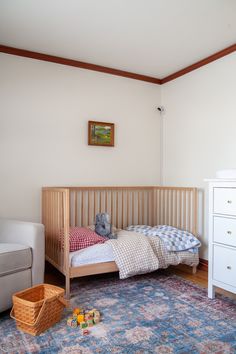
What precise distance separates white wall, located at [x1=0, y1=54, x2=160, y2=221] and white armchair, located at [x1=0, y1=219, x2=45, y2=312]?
77 centimetres

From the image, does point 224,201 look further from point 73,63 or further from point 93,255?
point 73,63

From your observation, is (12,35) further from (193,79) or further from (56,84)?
(193,79)

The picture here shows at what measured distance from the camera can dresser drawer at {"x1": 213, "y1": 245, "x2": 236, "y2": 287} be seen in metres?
2.23

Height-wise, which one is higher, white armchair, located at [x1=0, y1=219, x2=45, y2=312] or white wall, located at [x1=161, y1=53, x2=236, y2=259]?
white wall, located at [x1=161, y1=53, x2=236, y2=259]

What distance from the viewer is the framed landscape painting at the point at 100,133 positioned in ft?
11.3

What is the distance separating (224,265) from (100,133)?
6.48 ft

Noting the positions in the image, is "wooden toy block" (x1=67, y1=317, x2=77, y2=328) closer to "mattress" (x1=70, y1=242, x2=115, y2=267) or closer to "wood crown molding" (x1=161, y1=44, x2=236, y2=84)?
"mattress" (x1=70, y1=242, x2=115, y2=267)

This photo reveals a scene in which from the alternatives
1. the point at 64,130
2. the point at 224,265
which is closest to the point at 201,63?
the point at 64,130

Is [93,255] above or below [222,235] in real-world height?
below

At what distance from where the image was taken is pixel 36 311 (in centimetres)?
180

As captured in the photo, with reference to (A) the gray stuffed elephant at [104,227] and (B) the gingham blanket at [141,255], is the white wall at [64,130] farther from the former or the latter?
(B) the gingham blanket at [141,255]

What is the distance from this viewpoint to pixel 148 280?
2828 mm

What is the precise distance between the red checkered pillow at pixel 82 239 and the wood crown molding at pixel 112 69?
1844mm

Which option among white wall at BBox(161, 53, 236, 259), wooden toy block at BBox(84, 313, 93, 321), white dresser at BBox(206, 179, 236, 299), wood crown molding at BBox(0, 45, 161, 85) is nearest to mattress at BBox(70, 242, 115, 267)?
wooden toy block at BBox(84, 313, 93, 321)
